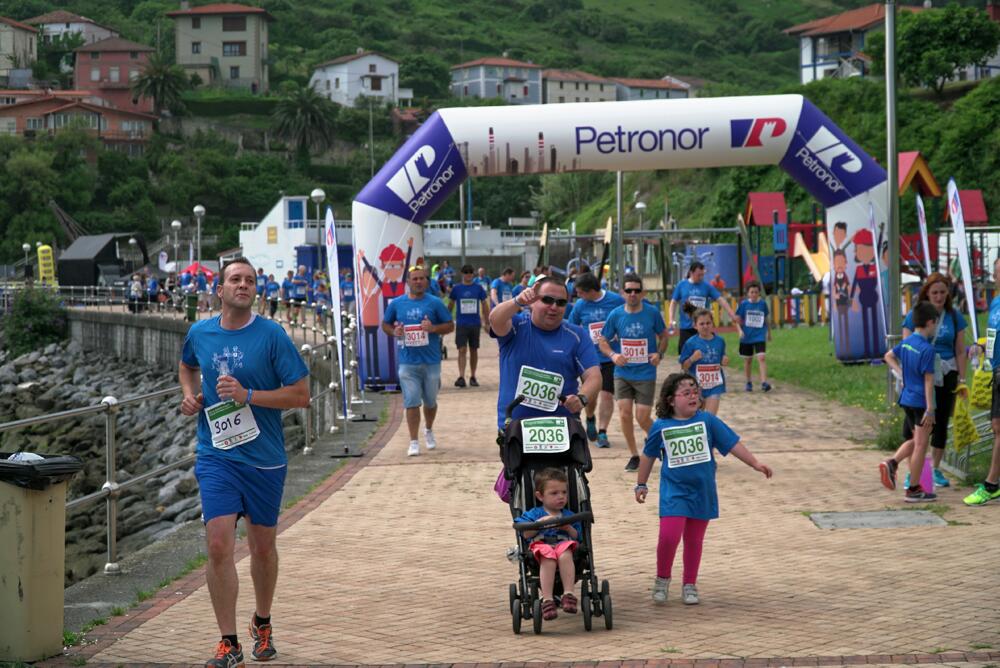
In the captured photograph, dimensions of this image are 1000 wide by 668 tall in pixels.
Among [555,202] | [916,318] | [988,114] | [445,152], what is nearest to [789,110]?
[445,152]

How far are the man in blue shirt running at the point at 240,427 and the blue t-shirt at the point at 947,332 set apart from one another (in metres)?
5.92

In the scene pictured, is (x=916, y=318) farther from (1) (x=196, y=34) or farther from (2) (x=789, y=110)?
(1) (x=196, y=34)

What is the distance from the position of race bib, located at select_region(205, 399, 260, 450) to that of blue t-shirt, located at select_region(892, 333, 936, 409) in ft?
19.4

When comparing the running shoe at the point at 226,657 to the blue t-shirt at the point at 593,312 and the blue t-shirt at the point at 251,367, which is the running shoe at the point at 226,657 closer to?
the blue t-shirt at the point at 251,367

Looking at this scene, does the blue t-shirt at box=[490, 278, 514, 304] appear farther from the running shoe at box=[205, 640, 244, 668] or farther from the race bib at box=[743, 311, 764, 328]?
the running shoe at box=[205, 640, 244, 668]

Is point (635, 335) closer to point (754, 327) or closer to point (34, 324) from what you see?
point (754, 327)

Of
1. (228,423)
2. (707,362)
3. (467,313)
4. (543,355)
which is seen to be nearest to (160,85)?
(467,313)

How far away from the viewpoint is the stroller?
24.0 ft

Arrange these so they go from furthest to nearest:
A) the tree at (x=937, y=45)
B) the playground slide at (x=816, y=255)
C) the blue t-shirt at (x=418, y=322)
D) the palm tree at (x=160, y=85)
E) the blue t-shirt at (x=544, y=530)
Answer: the palm tree at (x=160, y=85), the tree at (x=937, y=45), the playground slide at (x=816, y=255), the blue t-shirt at (x=418, y=322), the blue t-shirt at (x=544, y=530)

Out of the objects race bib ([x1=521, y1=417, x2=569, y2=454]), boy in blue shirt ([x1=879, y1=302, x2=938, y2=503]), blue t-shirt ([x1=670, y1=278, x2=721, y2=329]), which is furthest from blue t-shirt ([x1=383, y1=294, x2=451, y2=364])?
race bib ([x1=521, y1=417, x2=569, y2=454])

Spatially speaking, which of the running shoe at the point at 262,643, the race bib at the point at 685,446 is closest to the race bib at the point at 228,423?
the running shoe at the point at 262,643

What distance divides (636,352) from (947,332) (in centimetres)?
312

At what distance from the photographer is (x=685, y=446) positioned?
26.0 feet

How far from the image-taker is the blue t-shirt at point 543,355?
7895mm
